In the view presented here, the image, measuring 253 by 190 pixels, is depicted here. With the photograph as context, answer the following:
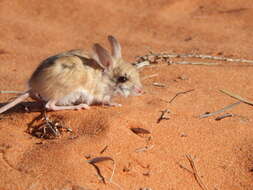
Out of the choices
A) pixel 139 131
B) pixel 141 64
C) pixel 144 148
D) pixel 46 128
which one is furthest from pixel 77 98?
pixel 141 64

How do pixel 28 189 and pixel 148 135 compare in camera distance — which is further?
pixel 148 135

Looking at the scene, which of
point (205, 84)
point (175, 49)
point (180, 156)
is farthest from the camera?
point (175, 49)

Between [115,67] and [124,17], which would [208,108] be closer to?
[115,67]

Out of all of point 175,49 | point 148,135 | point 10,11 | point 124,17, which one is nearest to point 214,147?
point 148,135

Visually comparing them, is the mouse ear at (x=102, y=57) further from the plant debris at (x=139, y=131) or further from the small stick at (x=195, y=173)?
the small stick at (x=195, y=173)

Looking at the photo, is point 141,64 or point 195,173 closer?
point 195,173

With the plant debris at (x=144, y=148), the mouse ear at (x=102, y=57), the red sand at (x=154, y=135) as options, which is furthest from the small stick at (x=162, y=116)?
the mouse ear at (x=102, y=57)

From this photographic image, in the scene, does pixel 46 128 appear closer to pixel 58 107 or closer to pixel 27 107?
pixel 58 107

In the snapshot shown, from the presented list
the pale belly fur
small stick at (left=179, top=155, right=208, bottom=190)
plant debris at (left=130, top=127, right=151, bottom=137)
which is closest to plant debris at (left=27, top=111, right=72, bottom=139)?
the pale belly fur

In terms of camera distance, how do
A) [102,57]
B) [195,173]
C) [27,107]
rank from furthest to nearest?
[102,57]
[27,107]
[195,173]
